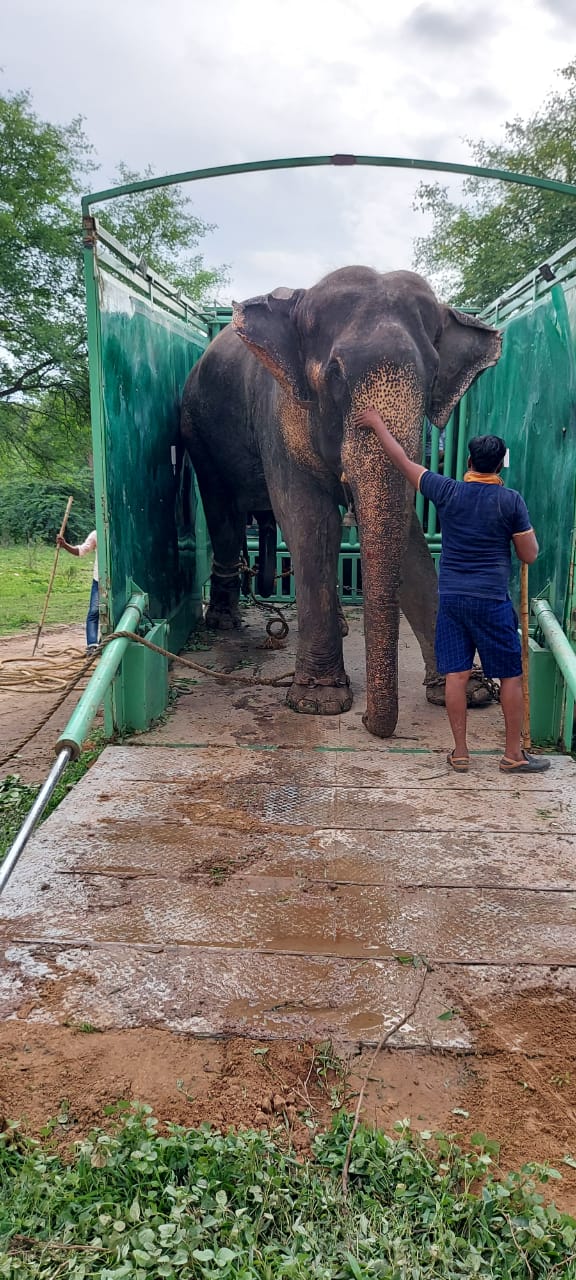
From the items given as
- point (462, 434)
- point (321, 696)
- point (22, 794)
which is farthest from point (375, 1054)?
point (462, 434)

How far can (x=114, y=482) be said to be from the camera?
5.13 meters

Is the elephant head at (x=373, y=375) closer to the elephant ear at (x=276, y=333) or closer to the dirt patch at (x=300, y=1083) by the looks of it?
the elephant ear at (x=276, y=333)

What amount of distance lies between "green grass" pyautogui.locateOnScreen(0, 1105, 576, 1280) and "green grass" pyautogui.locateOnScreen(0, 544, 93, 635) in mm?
8346

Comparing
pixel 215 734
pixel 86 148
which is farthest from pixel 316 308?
pixel 86 148

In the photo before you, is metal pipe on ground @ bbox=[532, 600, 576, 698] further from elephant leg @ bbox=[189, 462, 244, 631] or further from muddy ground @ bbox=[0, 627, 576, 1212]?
elephant leg @ bbox=[189, 462, 244, 631]

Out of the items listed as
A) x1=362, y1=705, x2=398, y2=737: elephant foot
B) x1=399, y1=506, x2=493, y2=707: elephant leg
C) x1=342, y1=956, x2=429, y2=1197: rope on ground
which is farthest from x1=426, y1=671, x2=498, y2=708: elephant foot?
x1=342, y1=956, x2=429, y2=1197: rope on ground

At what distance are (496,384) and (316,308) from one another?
2.69 m

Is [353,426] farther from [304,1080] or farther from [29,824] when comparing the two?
[304,1080]

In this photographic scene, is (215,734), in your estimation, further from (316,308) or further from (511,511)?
(316,308)

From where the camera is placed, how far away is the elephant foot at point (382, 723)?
493 centimetres

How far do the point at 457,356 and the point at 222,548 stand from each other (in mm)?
3360

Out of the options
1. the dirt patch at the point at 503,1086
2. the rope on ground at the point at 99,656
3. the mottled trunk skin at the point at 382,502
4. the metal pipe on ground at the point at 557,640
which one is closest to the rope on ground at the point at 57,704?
the rope on ground at the point at 99,656

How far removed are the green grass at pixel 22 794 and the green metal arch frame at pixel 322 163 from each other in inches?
110

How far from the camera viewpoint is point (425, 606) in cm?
591
